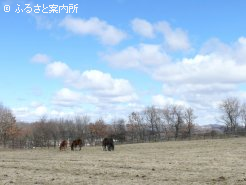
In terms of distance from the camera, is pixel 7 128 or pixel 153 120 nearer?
pixel 7 128

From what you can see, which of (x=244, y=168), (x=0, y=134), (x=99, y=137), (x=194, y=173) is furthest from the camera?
(x=99, y=137)

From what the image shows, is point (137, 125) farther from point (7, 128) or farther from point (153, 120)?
point (7, 128)

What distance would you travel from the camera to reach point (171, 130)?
496 ft

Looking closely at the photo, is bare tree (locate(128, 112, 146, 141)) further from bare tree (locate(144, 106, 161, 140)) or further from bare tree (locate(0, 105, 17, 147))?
bare tree (locate(0, 105, 17, 147))

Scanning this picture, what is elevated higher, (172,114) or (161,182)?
(172,114)

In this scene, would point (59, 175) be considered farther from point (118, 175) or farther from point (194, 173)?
point (194, 173)

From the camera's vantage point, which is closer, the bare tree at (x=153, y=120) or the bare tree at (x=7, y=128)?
the bare tree at (x=7, y=128)

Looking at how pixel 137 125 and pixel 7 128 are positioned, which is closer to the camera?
pixel 7 128

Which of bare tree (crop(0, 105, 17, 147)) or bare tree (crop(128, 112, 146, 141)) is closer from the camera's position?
bare tree (crop(0, 105, 17, 147))

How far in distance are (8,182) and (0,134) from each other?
94616mm

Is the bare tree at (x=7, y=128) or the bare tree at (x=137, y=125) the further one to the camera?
the bare tree at (x=137, y=125)

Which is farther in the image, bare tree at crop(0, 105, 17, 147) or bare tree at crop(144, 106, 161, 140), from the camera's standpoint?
bare tree at crop(144, 106, 161, 140)

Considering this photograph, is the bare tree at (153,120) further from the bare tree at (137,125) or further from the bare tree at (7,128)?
the bare tree at (7,128)

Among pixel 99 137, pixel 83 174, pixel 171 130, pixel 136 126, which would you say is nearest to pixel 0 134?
pixel 99 137
